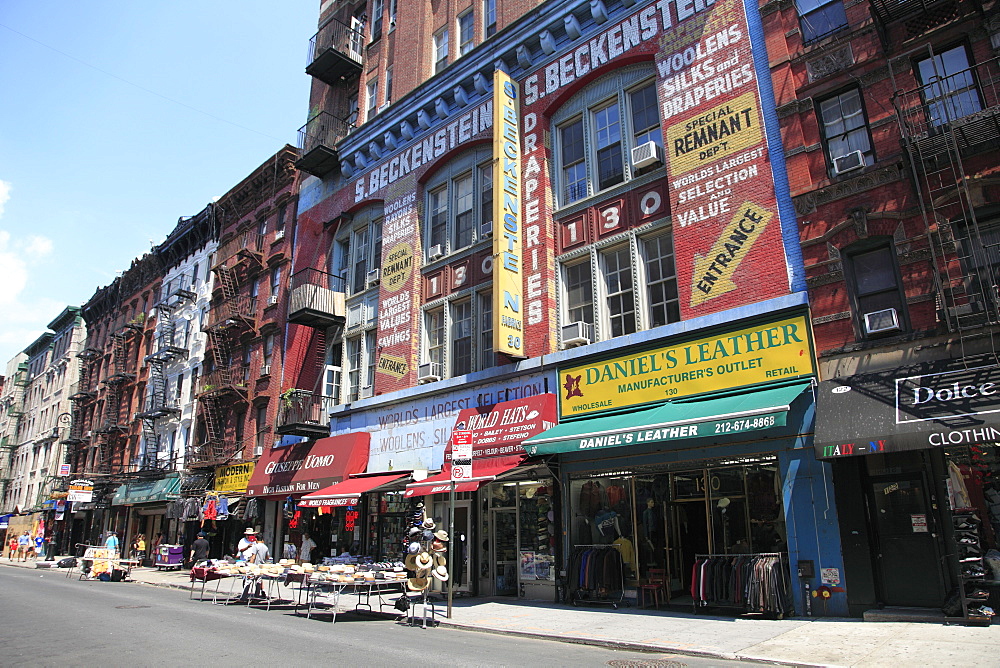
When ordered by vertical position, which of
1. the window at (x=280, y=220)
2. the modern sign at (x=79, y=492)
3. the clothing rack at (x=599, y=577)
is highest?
the window at (x=280, y=220)

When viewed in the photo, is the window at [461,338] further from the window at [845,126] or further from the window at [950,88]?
the window at [950,88]

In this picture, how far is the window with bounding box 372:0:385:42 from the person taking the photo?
2783 cm

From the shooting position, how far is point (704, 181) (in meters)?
14.5

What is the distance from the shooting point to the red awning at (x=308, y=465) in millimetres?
21547

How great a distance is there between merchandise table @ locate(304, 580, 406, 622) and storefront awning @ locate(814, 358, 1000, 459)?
881 cm

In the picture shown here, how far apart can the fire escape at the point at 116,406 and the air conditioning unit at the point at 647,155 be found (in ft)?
120

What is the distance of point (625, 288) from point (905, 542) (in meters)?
7.88

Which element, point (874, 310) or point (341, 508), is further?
point (341, 508)

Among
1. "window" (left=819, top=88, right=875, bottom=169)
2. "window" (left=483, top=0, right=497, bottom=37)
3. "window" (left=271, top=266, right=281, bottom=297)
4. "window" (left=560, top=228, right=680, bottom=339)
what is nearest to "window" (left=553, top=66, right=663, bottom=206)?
"window" (left=560, top=228, right=680, bottom=339)

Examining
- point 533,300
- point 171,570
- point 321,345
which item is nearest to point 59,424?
point 171,570

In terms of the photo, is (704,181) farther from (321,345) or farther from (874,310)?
(321,345)

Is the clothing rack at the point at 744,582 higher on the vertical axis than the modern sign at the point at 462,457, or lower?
lower

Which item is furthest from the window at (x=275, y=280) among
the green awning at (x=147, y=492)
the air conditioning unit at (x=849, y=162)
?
the air conditioning unit at (x=849, y=162)

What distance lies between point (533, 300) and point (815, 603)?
9.59 metres
